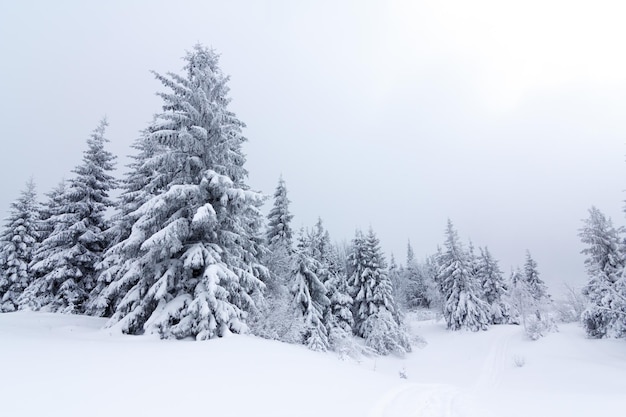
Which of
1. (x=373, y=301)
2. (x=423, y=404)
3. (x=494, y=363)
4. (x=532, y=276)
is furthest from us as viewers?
(x=532, y=276)

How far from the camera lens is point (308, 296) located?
25656 mm

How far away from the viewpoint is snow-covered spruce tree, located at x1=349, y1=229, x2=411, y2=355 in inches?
1271

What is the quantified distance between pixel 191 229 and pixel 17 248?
83.3 feet

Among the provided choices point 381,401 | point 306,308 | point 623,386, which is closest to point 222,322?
point 381,401

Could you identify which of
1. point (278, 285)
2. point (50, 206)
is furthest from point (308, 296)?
point (50, 206)

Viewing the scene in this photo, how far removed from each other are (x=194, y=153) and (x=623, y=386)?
2488cm

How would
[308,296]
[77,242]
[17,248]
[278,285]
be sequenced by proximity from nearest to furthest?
[77,242], [278,285], [308,296], [17,248]

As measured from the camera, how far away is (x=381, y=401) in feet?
27.7

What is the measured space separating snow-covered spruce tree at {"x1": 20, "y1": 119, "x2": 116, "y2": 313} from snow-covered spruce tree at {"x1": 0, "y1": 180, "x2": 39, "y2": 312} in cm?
790

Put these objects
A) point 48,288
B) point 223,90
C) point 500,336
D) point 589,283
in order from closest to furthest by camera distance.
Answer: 1. point 223,90
2. point 48,288
3. point 589,283
4. point 500,336

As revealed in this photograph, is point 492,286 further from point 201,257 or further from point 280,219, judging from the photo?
point 201,257

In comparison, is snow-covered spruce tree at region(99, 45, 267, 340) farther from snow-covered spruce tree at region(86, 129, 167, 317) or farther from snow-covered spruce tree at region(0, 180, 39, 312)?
snow-covered spruce tree at region(0, 180, 39, 312)

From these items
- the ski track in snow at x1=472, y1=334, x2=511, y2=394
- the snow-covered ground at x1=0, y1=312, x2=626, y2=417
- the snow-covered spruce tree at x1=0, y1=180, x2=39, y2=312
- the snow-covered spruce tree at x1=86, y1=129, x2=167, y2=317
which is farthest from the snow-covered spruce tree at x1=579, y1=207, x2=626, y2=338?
the snow-covered spruce tree at x1=0, y1=180, x2=39, y2=312

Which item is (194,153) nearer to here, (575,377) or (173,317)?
(173,317)
